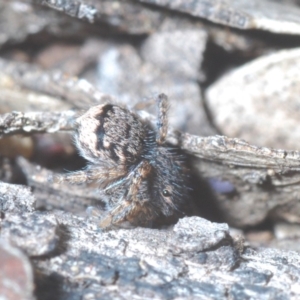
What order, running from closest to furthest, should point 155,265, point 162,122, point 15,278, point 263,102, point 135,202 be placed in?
1. point 15,278
2. point 155,265
3. point 135,202
4. point 162,122
5. point 263,102

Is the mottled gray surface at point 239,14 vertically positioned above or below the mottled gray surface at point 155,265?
above

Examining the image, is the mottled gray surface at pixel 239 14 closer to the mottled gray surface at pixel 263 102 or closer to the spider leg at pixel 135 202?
the mottled gray surface at pixel 263 102

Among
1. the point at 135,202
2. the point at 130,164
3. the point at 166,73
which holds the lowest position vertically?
the point at 135,202

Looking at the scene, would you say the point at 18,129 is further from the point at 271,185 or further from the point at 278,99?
the point at 278,99

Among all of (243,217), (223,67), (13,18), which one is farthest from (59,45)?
(243,217)

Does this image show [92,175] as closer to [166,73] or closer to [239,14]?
[166,73]

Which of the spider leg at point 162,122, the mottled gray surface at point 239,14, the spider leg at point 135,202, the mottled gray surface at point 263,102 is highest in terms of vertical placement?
the mottled gray surface at point 239,14

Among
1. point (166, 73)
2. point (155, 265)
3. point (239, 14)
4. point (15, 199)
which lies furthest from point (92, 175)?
point (239, 14)


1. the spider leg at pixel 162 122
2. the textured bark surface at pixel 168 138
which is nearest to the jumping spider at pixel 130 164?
the spider leg at pixel 162 122

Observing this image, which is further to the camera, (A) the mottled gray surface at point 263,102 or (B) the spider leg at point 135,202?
(A) the mottled gray surface at point 263,102

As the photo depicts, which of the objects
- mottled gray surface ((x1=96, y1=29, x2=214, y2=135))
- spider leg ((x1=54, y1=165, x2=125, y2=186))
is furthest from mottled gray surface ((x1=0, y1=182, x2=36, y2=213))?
mottled gray surface ((x1=96, y1=29, x2=214, y2=135))
